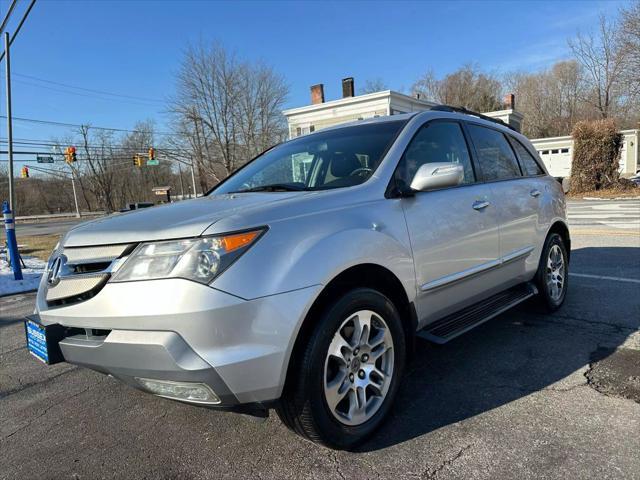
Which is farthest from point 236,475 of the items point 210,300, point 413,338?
point 413,338

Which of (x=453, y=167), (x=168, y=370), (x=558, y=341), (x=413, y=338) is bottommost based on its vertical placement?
(x=558, y=341)

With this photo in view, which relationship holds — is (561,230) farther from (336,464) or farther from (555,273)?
(336,464)

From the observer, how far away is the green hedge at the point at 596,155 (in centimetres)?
2181

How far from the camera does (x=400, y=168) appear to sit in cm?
289

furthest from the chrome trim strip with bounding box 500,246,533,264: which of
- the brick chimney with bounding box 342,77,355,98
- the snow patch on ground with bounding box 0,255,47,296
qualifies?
the brick chimney with bounding box 342,77,355,98

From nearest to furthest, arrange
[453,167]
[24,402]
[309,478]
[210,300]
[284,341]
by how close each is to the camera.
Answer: [210,300]
[284,341]
[309,478]
[453,167]
[24,402]

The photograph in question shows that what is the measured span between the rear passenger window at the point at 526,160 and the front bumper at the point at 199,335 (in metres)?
3.11

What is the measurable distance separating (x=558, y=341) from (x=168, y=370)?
3185mm

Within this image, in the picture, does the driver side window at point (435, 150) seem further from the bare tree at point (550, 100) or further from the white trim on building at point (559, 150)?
the bare tree at point (550, 100)

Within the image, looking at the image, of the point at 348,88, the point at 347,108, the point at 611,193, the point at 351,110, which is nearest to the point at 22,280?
the point at 351,110

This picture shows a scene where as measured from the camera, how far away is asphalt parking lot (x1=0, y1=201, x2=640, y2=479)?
7.34ft

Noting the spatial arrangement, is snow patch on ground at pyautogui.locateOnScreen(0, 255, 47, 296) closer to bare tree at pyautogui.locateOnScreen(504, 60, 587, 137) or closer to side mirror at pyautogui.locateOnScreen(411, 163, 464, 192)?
side mirror at pyautogui.locateOnScreen(411, 163, 464, 192)

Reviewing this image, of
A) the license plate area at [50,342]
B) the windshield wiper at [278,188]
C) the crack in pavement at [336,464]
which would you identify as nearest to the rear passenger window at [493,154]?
the windshield wiper at [278,188]

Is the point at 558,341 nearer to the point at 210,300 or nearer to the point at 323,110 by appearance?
the point at 210,300
